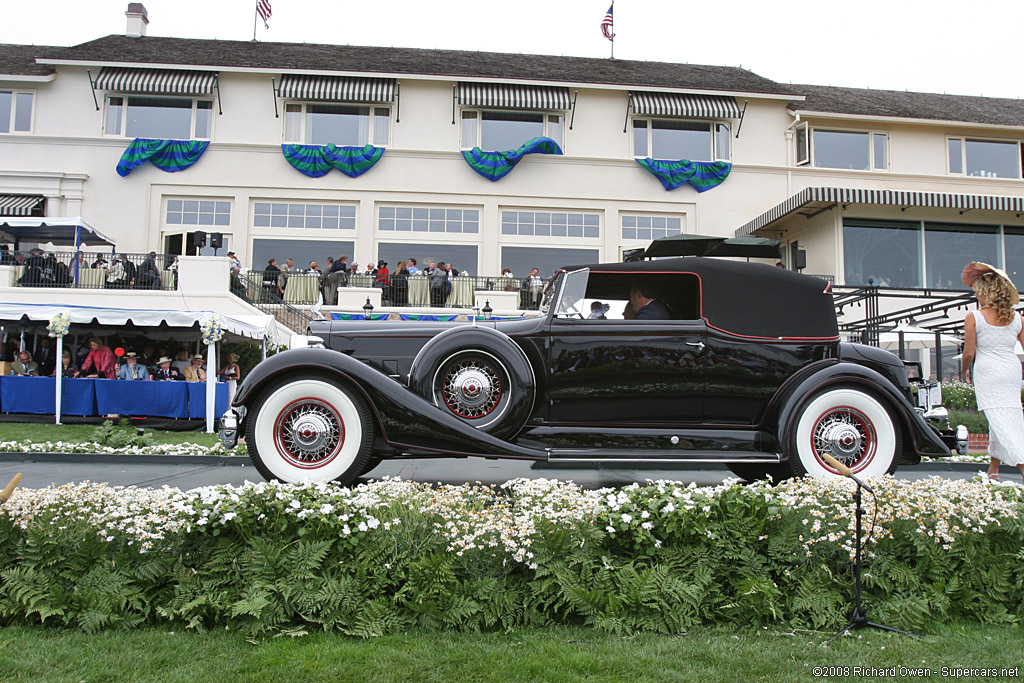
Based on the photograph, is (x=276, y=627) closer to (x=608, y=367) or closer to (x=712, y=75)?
(x=608, y=367)

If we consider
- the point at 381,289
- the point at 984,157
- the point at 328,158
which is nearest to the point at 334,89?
the point at 328,158

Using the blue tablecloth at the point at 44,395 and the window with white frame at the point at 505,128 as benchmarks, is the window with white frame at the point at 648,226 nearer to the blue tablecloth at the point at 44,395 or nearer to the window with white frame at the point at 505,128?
the window with white frame at the point at 505,128

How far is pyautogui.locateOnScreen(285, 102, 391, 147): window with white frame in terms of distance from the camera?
76.4 ft

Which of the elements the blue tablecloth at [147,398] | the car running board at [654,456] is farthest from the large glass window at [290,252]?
the car running board at [654,456]

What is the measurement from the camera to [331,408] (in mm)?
4879

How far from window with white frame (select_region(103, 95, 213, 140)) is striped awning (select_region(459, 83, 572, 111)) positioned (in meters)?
9.00

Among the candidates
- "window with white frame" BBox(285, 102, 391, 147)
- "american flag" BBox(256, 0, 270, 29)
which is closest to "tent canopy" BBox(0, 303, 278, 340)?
"window with white frame" BBox(285, 102, 391, 147)

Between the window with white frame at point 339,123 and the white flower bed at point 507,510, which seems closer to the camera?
the white flower bed at point 507,510

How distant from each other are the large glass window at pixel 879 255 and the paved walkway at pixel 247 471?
15.7 meters

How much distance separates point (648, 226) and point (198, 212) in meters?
15.6

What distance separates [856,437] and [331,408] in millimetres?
4040

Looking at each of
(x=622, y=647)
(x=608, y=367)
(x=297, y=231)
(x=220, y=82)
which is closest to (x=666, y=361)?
(x=608, y=367)

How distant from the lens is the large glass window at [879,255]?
22234 mm

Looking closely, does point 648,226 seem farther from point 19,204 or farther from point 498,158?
point 19,204
